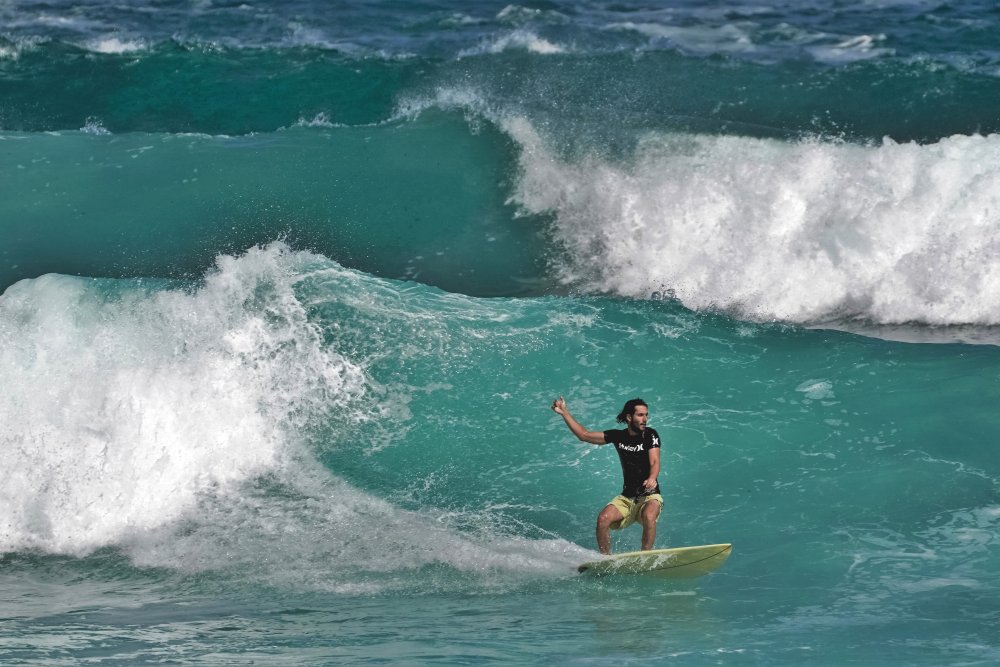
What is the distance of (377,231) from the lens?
14969 mm

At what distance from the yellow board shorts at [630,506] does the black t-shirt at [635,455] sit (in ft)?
0.11

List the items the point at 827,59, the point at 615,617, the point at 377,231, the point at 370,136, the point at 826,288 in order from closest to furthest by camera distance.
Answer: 1. the point at 615,617
2. the point at 826,288
3. the point at 377,231
4. the point at 370,136
5. the point at 827,59

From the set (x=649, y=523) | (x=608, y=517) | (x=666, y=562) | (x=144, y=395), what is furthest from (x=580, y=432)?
(x=144, y=395)

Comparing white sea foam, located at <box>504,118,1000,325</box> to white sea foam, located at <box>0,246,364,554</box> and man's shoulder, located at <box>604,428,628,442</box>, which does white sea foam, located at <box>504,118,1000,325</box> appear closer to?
white sea foam, located at <box>0,246,364,554</box>

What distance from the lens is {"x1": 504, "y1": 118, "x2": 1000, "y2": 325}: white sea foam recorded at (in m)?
14.0

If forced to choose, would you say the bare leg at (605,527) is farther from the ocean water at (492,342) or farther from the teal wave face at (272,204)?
the teal wave face at (272,204)

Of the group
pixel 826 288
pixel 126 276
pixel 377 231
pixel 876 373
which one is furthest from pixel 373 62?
pixel 876 373

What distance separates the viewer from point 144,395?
11.7 metres

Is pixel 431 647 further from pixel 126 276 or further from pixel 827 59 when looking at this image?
pixel 827 59

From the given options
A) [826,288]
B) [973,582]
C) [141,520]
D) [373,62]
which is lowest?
[973,582]

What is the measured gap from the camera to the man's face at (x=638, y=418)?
9.38 metres

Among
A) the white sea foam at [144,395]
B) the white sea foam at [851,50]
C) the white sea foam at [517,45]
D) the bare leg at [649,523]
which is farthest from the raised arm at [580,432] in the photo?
the white sea foam at [851,50]

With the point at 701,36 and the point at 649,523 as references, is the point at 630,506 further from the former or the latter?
the point at 701,36

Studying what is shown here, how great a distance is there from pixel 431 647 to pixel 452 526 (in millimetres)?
2521
